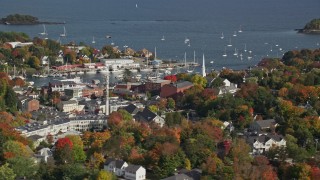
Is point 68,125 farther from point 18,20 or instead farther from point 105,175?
point 18,20

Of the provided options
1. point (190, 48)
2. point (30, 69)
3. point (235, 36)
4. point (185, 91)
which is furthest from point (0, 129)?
point (235, 36)

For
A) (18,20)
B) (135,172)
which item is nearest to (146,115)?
(135,172)

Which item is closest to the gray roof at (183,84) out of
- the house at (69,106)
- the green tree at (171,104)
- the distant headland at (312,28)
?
the green tree at (171,104)

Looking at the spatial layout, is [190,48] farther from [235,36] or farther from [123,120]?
[123,120]

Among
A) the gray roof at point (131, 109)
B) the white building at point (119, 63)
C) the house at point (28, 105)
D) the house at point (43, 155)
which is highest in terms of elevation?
the house at point (43, 155)

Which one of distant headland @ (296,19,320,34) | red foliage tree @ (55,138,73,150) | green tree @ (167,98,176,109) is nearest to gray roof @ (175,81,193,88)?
green tree @ (167,98,176,109)

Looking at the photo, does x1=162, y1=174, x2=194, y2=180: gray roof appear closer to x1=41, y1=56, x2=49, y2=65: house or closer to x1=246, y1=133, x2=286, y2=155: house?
x1=246, y1=133, x2=286, y2=155: house

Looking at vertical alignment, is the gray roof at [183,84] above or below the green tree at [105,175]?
above

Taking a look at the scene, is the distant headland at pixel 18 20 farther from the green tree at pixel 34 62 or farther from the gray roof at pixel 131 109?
the gray roof at pixel 131 109
